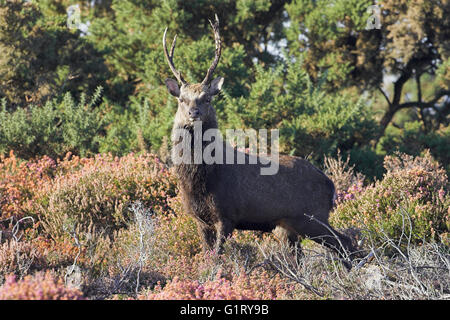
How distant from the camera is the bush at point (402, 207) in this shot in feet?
25.0

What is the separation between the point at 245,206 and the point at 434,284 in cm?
223

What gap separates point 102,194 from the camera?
28.1 feet

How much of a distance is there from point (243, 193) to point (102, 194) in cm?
296

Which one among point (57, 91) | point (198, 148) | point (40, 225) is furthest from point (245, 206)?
point (57, 91)

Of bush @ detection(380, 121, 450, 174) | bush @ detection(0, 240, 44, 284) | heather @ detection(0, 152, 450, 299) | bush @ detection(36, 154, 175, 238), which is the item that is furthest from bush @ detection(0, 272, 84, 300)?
bush @ detection(380, 121, 450, 174)

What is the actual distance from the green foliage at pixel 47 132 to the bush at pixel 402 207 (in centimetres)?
558

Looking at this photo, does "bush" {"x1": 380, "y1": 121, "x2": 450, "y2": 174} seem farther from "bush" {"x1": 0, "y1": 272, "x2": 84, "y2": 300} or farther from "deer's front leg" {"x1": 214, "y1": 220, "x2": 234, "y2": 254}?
"bush" {"x1": 0, "y1": 272, "x2": 84, "y2": 300}

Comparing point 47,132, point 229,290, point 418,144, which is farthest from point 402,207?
point 47,132

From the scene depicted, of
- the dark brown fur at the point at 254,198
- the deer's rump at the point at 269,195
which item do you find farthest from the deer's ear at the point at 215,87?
the deer's rump at the point at 269,195

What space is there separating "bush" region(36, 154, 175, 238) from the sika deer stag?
2.03 m

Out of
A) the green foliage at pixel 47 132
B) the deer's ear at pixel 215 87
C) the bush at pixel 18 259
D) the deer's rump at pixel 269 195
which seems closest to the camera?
the bush at pixel 18 259

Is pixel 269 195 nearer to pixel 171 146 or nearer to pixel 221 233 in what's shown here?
pixel 221 233

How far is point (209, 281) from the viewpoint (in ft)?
18.5

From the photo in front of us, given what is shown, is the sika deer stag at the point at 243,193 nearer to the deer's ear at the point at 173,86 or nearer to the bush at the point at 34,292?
the deer's ear at the point at 173,86
